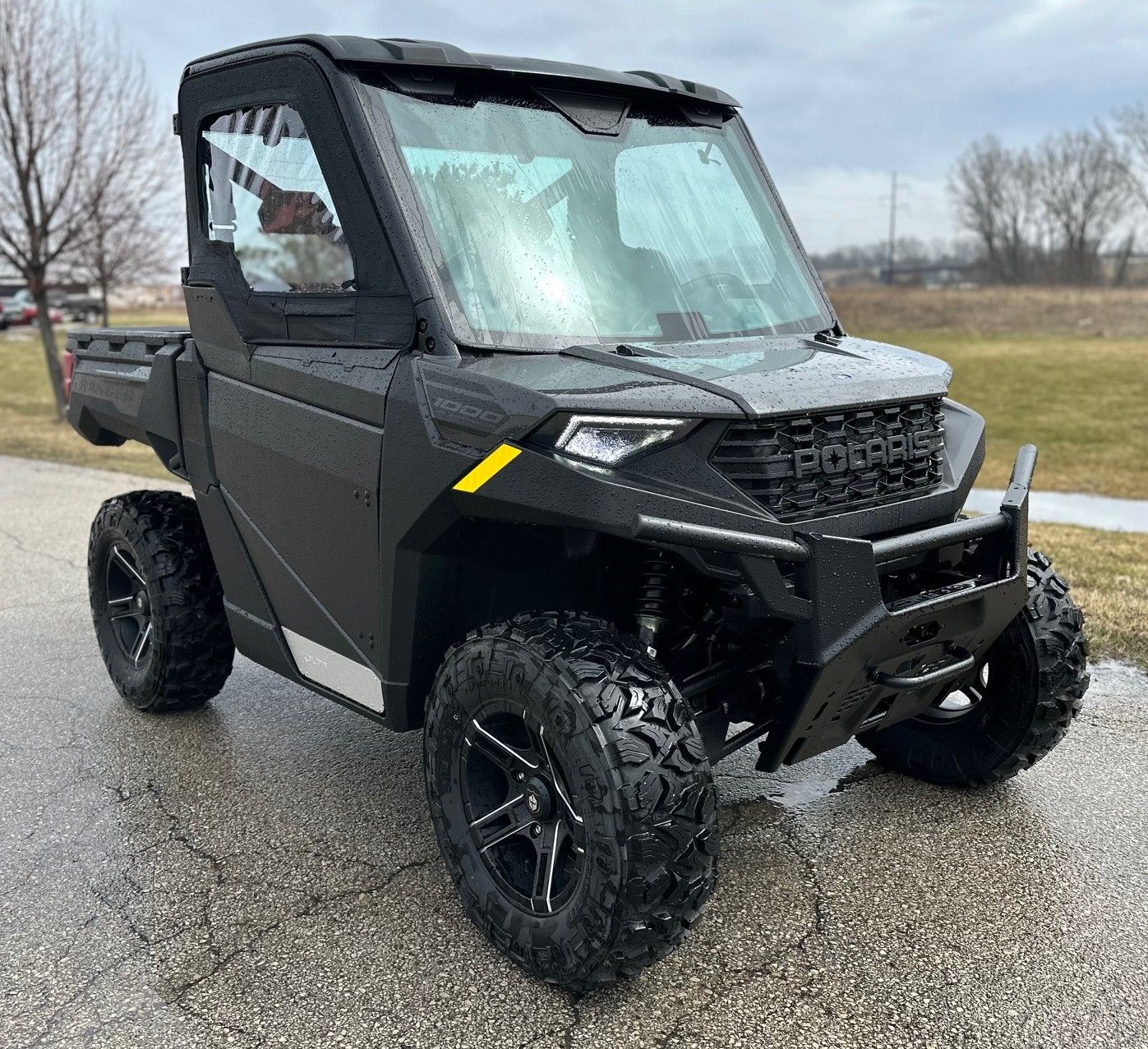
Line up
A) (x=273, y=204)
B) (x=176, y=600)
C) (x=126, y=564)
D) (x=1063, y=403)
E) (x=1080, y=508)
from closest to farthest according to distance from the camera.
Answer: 1. (x=273, y=204)
2. (x=176, y=600)
3. (x=126, y=564)
4. (x=1080, y=508)
5. (x=1063, y=403)

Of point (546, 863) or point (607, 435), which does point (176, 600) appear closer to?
point (546, 863)

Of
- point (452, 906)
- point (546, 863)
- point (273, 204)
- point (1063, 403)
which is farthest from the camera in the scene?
point (1063, 403)

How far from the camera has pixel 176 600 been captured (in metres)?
4.55

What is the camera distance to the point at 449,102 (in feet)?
10.9

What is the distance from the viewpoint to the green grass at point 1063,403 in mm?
14000

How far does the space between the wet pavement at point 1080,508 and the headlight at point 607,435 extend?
24.5 feet

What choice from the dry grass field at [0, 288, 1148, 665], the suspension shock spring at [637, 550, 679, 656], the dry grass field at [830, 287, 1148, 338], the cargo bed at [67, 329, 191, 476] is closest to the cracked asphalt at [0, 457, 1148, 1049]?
the suspension shock spring at [637, 550, 679, 656]

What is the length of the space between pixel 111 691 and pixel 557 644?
3033 mm

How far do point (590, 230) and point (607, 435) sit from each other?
0.86 metres

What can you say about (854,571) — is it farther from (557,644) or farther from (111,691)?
(111,691)

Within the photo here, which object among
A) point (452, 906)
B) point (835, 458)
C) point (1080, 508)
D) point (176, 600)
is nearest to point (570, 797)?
point (452, 906)

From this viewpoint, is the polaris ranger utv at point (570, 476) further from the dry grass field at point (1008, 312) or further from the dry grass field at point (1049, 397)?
the dry grass field at point (1008, 312)

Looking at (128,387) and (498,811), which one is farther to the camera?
(128,387)

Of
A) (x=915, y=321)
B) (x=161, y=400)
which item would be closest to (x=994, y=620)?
(x=161, y=400)
